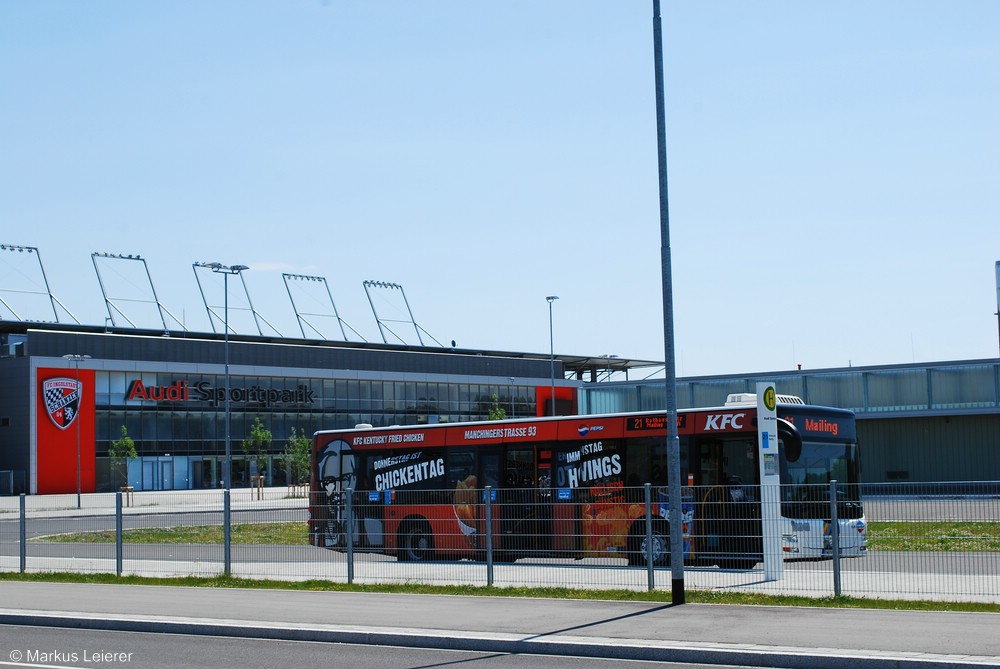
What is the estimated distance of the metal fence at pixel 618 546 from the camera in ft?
46.9

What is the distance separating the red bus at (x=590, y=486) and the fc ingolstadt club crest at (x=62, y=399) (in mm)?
46565

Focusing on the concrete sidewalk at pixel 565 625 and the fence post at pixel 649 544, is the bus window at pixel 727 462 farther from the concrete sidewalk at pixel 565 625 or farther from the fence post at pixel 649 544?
the concrete sidewalk at pixel 565 625

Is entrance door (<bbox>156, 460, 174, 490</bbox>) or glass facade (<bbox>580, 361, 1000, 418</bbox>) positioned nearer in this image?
glass facade (<bbox>580, 361, 1000, 418</bbox>)

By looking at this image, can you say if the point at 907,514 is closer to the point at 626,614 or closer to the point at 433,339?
the point at 626,614

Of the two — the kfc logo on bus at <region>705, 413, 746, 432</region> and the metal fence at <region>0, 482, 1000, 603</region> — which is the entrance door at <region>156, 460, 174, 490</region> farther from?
the kfc logo on bus at <region>705, 413, 746, 432</region>

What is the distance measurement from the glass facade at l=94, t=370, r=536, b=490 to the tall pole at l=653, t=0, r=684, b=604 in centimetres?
6118

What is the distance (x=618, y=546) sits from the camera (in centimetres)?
1727

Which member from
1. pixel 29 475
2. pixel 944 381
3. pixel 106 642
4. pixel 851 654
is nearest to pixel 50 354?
pixel 29 475

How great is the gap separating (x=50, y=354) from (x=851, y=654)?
6490cm

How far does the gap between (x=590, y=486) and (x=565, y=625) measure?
880 centimetres

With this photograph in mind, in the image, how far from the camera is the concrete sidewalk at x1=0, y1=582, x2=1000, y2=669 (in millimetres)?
10688

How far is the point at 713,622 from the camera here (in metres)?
12.7

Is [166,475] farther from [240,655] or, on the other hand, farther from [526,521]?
[240,655]

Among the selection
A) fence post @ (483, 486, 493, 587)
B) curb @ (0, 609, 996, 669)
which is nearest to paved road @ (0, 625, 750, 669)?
curb @ (0, 609, 996, 669)
